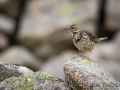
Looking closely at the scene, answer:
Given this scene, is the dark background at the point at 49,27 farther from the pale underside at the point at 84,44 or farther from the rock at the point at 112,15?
the pale underside at the point at 84,44

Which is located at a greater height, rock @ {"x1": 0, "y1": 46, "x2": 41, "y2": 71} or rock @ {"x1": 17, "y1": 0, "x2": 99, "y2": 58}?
rock @ {"x1": 17, "y1": 0, "x2": 99, "y2": 58}

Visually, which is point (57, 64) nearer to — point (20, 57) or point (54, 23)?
point (20, 57)

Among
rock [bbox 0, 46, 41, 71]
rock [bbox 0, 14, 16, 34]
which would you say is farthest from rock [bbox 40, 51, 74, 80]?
rock [bbox 0, 14, 16, 34]

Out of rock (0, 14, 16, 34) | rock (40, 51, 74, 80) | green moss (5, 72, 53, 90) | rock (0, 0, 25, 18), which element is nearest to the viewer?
green moss (5, 72, 53, 90)

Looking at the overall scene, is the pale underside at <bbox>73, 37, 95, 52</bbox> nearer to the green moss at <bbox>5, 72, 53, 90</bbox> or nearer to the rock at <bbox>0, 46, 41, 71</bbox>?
the green moss at <bbox>5, 72, 53, 90</bbox>

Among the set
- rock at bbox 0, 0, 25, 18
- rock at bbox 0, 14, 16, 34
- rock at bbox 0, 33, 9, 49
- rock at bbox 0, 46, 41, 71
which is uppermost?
rock at bbox 0, 0, 25, 18

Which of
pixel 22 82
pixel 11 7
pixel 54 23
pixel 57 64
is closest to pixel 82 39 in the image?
pixel 22 82
